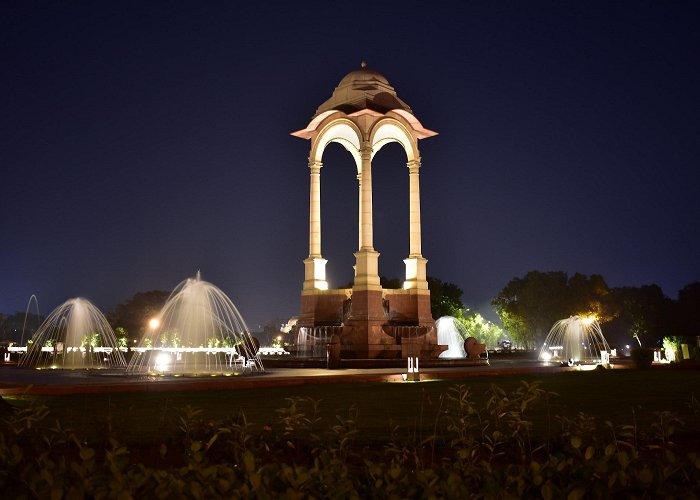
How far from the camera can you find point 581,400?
50.8 ft

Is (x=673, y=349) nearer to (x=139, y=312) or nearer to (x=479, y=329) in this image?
(x=479, y=329)

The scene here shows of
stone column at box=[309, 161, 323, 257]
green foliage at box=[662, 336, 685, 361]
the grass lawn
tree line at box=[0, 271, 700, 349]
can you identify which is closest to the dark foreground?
the grass lawn

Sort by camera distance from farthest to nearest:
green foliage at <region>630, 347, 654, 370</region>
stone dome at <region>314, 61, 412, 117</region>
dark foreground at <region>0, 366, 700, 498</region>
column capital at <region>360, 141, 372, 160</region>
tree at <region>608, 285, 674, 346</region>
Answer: tree at <region>608, 285, 674, 346</region> < stone dome at <region>314, 61, 412, 117</region> < column capital at <region>360, 141, 372, 160</region> < green foliage at <region>630, 347, 654, 370</region> < dark foreground at <region>0, 366, 700, 498</region>

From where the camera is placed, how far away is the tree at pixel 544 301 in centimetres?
8132

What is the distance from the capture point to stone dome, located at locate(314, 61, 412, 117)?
38.9m

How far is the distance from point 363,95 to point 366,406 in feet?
89.0

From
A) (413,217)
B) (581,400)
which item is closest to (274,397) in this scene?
(581,400)

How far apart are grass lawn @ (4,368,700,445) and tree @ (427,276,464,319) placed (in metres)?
50.0

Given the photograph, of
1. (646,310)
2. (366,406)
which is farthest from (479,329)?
(366,406)

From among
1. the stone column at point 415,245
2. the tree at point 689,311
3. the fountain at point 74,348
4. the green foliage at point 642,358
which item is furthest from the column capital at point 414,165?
the tree at point 689,311

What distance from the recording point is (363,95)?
129 ft

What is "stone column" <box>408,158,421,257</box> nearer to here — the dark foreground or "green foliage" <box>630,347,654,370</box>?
"green foliage" <box>630,347,654,370</box>

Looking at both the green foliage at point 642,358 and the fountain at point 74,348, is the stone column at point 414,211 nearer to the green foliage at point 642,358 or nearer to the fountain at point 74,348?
the green foliage at point 642,358

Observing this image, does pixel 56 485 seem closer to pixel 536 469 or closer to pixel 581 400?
pixel 536 469
